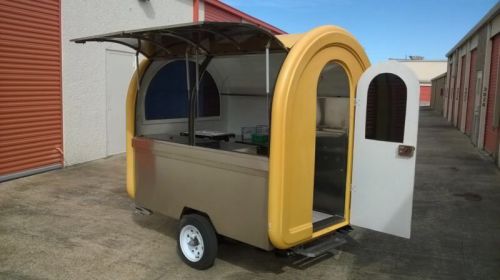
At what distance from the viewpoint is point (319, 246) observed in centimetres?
424

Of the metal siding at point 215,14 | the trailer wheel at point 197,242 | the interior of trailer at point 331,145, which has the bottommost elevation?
the trailer wheel at point 197,242

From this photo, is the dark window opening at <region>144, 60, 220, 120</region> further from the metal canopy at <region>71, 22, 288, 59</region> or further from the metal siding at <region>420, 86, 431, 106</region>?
the metal siding at <region>420, 86, 431, 106</region>

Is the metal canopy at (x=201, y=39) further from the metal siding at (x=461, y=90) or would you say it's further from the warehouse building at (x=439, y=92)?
the warehouse building at (x=439, y=92)

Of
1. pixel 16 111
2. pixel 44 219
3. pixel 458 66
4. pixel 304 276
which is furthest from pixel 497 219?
pixel 458 66

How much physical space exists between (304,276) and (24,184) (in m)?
5.37

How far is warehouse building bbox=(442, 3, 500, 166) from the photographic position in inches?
473

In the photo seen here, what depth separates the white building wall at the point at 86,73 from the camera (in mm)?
8875

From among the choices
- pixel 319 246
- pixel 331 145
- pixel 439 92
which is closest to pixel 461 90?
pixel 439 92

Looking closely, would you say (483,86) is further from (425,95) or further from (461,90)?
(425,95)

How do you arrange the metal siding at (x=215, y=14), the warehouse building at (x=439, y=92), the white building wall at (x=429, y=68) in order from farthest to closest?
the white building wall at (x=429, y=68), the warehouse building at (x=439, y=92), the metal siding at (x=215, y=14)

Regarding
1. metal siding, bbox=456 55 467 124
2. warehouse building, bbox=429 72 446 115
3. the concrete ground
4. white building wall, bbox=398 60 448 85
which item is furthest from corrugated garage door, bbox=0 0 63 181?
white building wall, bbox=398 60 448 85

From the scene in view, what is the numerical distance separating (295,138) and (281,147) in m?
0.18

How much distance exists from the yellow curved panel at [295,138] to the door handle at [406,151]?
813 millimetres

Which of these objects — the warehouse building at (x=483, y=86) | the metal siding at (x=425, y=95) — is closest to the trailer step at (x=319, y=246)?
the warehouse building at (x=483, y=86)
